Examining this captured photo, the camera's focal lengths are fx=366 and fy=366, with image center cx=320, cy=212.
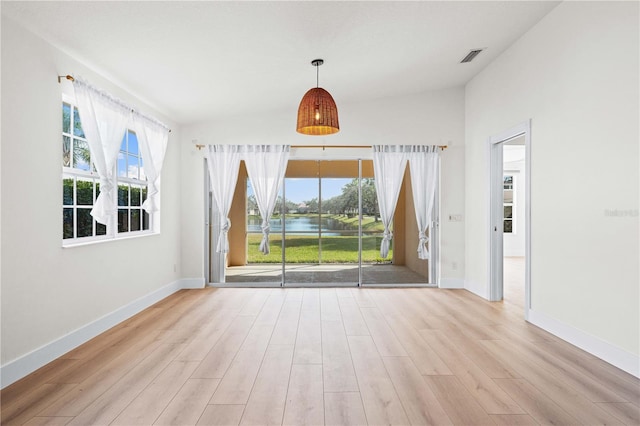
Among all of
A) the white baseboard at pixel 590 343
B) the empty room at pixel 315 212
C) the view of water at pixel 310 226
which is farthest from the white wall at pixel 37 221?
the white baseboard at pixel 590 343

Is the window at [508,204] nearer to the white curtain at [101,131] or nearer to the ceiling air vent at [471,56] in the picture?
the ceiling air vent at [471,56]

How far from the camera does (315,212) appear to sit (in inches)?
223

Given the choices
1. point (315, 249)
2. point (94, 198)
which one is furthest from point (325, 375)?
point (315, 249)

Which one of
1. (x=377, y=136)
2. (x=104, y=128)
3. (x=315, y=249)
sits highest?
(x=377, y=136)

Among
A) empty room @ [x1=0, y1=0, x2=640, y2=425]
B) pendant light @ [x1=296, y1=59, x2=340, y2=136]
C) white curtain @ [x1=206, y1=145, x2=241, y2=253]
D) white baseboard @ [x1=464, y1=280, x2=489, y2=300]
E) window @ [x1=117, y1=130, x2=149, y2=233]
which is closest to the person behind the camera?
empty room @ [x1=0, y1=0, x2=640, y2=425]

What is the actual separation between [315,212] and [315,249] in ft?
1.94

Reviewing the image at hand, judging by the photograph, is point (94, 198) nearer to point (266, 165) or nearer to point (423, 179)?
point (266, 165)

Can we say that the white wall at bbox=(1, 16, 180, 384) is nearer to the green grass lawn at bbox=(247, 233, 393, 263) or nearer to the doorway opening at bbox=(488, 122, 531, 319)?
the green grass lawn at bbox=(247, 233, 393, 263)

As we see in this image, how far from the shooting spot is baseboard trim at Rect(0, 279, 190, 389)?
2476 mm

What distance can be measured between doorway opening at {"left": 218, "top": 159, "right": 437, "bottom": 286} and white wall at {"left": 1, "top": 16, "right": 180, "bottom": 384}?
226 centimetres

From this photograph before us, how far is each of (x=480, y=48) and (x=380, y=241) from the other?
2.88 meters

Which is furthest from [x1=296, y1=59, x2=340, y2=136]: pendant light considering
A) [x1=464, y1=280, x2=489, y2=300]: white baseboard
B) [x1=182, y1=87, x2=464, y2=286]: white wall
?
[x1=464, y1=280, x2=489, y2=300]: white baseboard

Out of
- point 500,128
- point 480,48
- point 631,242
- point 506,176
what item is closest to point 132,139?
point 480,48

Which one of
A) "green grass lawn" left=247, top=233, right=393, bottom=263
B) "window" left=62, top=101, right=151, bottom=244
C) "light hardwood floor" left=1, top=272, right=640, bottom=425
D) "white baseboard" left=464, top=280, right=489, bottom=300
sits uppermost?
"window" left=62, top=101, right=151, bottom=244
